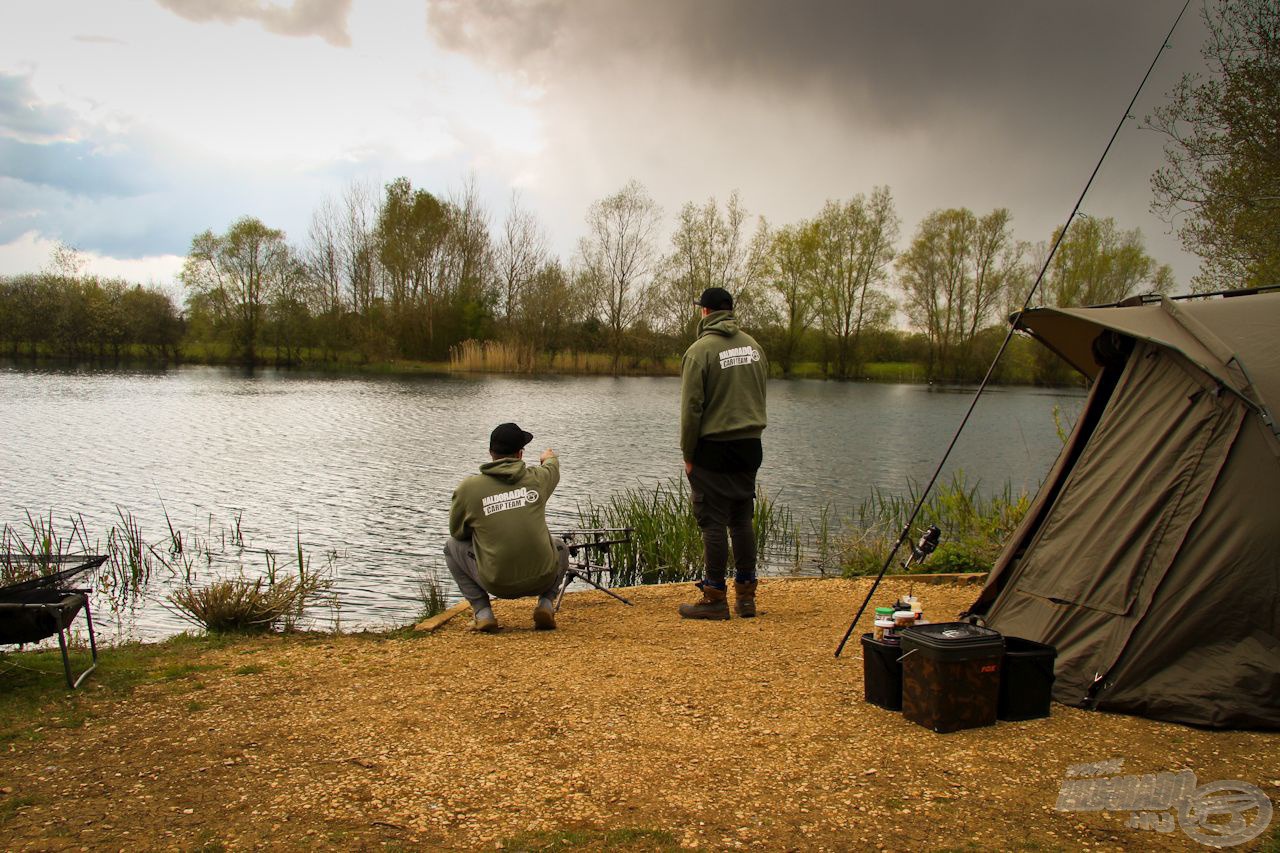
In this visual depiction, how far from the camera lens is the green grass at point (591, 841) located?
9.84ft

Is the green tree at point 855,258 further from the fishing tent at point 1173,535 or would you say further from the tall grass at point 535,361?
the fishing tent at point 1173,535

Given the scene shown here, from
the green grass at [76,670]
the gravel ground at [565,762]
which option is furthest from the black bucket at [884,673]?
the green grass at [76,670]

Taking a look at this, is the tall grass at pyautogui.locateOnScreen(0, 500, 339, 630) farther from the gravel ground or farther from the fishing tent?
the fishing tent

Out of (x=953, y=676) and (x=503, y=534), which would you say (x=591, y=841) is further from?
(x=503, y=534)

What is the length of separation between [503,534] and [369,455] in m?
13.0

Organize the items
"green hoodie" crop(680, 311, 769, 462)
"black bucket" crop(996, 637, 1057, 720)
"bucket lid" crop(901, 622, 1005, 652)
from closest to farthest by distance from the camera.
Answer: "bucket lid" crop(901, 622, 1005, 652) < "black bucket" crop(996, 637, 1057, 720) < "green hoodie" crop(680, 311, 769, 462)

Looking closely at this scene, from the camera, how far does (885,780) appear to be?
3.50 meters

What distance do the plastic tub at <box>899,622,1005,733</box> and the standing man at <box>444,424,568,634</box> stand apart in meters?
2.76

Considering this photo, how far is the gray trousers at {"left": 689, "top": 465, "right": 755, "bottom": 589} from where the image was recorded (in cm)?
610

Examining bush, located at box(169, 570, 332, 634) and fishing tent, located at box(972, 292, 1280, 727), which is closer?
fishing tent, located at box(972, 292, 1280, 727)

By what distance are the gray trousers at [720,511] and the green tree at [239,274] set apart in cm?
5346

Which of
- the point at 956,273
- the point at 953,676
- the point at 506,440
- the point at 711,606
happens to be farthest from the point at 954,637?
the point at 956,273

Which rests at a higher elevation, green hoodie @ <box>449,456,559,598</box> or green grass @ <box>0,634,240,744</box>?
green hoodie @ <box>449,456,559,598</box>

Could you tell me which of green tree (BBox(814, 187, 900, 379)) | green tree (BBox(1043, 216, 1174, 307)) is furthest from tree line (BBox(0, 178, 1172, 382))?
green tree (BBox(1043, 216, 1174, 307))
